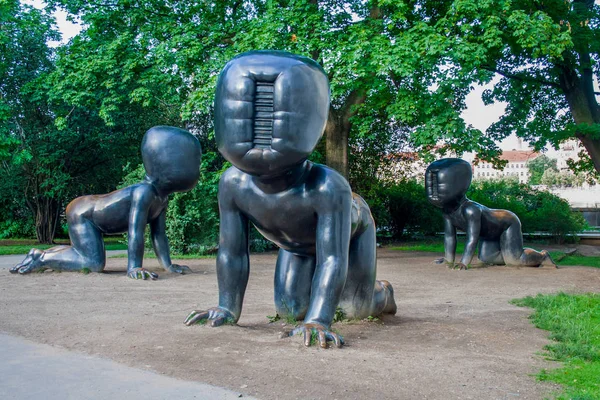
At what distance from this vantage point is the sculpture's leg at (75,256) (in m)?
9.10

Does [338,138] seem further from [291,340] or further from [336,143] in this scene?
[291,340]

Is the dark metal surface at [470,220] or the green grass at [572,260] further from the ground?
the dark metal surface at [470,220]

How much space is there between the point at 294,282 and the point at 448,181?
6.99 meters

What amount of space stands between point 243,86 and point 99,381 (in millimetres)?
2008

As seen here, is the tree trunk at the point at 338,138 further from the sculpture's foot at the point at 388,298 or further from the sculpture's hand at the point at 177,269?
the sculpture's foot at the point at 388,298

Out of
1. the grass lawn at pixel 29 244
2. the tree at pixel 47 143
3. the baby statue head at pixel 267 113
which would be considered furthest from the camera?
the tree at pixel 47 143

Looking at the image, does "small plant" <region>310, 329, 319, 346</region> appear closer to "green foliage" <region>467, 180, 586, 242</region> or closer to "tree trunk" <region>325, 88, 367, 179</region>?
"tree trunk" <region>325, 88, 367, 179</region>

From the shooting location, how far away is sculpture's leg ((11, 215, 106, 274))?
9.10 m

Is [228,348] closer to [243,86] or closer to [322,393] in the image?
[322,393]

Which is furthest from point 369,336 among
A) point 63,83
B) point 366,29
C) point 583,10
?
point 583,10

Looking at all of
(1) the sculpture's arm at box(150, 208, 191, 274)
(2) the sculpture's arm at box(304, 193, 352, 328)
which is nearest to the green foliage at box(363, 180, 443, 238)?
(1) the sculpture's arm at box(150, 208, 191, 274)

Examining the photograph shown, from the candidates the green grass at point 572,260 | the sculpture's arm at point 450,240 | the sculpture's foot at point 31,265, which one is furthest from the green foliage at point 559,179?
the sculpture's foot at point 31,265

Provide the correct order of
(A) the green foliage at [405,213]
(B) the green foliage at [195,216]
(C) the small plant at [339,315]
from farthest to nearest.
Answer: (A) the green foliage at [405,213]
(B) the green foliage at [195,216]
(C) the small plant at [339,315]

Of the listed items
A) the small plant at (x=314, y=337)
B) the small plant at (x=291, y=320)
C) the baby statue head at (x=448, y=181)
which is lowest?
the small plant at (x=291, y=320)
